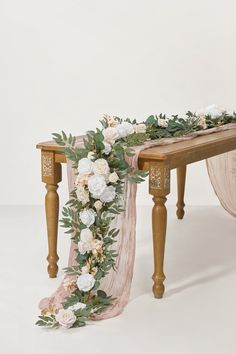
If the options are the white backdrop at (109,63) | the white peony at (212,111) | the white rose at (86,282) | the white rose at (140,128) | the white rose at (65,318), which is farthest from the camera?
the white backdrop at (109,63)

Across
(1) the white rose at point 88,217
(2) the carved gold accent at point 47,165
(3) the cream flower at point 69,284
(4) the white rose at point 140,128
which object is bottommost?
(3) the cream flower at point 69,284

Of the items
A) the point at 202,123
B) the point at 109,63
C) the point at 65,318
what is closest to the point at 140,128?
the point at 202,123

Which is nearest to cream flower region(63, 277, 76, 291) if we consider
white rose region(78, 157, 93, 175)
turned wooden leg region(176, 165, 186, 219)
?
white rose region(78, 157, 93, 175)

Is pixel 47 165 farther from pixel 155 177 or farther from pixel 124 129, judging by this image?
pixel 155 177

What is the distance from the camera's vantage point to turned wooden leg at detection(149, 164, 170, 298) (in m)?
3.30

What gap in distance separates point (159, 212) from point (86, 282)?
497 mm

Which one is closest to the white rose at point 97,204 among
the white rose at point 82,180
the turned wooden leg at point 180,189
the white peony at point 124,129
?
the white rose at point 82,180

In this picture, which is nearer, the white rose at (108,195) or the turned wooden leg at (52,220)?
the white rose at (108,195)

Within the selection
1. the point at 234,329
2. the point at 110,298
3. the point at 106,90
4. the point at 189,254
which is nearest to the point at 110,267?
the point at 110,298

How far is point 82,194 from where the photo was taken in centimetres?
329

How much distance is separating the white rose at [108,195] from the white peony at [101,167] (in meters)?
0.09

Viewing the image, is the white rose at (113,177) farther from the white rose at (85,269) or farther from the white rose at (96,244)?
the white rose at (85,269)

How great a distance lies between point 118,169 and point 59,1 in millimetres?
2775

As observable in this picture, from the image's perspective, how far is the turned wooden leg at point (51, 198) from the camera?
12.0ft
